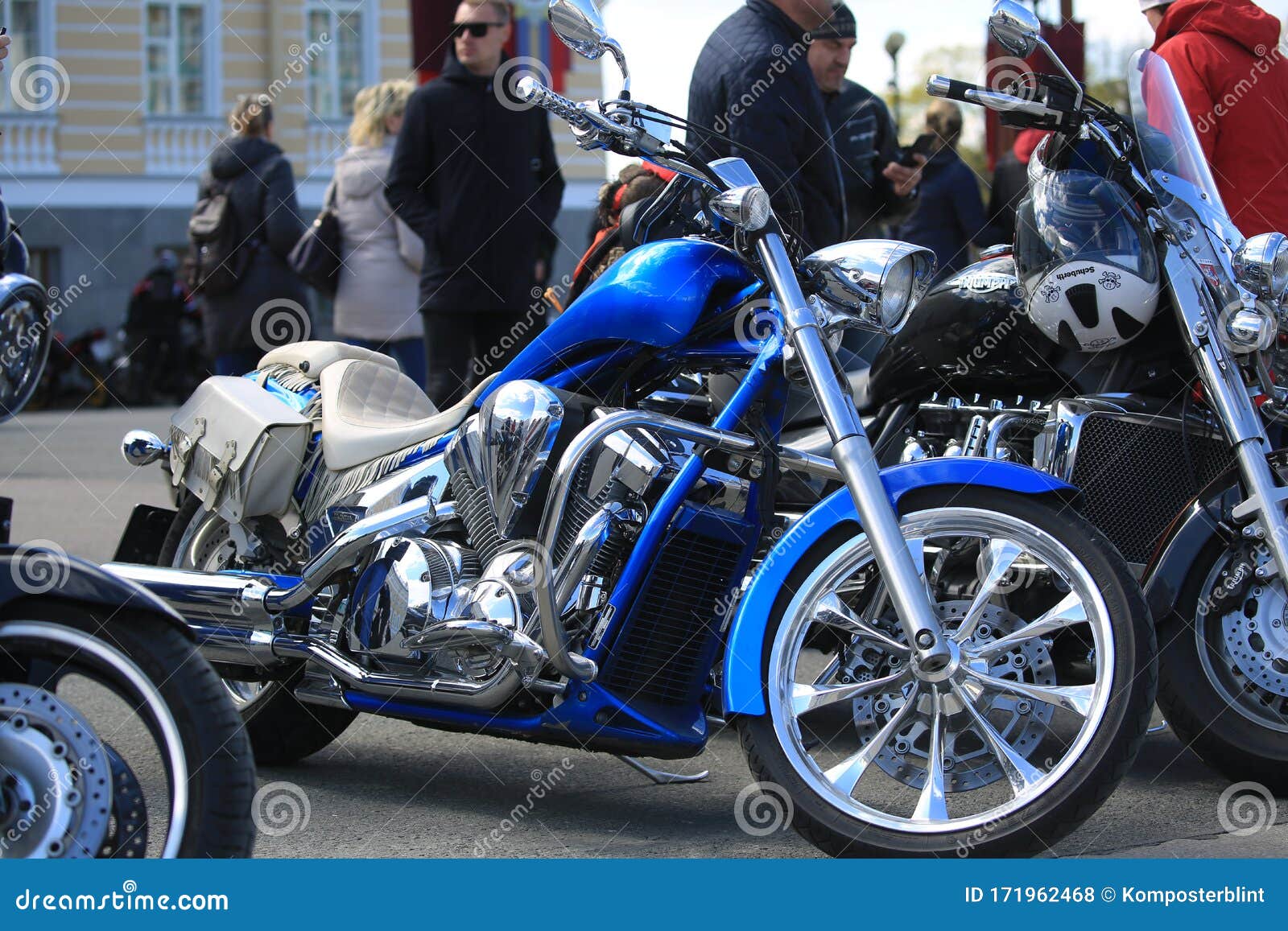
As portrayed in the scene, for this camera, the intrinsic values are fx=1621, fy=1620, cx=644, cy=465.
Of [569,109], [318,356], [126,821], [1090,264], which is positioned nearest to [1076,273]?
[1090,264]

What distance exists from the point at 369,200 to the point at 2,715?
5440 mm

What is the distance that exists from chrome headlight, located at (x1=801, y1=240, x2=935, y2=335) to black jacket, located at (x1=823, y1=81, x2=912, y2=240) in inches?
119

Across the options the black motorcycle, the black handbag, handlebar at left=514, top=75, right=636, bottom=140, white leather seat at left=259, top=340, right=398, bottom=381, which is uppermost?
handlebar at left=514, top=75, right=636, bottom=140

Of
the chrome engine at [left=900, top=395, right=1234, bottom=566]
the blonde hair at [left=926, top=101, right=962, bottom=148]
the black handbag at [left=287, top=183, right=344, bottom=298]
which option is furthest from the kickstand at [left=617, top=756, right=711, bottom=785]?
the blonde hair at [left=926, top=101, right=962, bottom=148]

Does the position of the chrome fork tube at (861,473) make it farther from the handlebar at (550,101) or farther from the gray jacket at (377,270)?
the gray jacket at (377,270)

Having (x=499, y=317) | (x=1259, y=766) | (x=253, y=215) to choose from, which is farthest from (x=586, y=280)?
(x=253, y=215)

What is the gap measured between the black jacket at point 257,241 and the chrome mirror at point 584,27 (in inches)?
187

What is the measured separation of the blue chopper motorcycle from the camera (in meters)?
3.10

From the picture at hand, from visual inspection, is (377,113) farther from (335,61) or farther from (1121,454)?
(335,61)

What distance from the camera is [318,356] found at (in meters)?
4.41

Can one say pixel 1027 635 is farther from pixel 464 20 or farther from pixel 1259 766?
pixel 464 20

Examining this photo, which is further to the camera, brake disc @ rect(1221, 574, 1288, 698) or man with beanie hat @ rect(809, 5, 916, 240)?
man with beanie hat @ rect(809, 5, 916, 240)

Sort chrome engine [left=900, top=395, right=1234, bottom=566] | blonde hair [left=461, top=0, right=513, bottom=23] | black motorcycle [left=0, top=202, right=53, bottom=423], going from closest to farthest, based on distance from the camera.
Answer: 1. black motorcycle [left=0, top=202, right=53, bottom=423]
2. chrome engine [left=900, top=395, right=1234, bottom=566]
3. blonde hair [left=461, top=0, right=513, bottom=23]

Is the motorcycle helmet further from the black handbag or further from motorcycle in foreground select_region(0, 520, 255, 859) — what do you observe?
the black handbag
